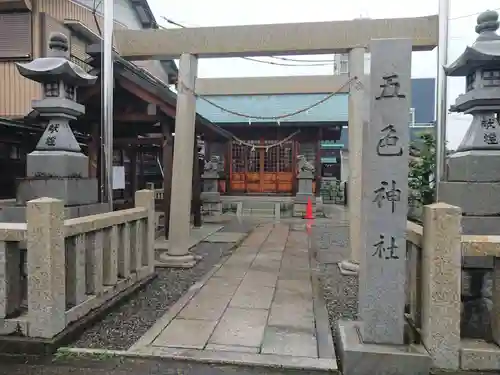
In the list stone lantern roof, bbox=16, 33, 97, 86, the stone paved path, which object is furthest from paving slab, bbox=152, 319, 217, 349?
stone lantern roof, bbox=16, 33, 97, 86

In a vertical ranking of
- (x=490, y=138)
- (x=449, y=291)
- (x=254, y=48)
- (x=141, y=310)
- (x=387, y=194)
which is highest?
(x=254, y=48)

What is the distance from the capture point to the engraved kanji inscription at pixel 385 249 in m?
3.22

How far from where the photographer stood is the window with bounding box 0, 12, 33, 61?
10.3 meters

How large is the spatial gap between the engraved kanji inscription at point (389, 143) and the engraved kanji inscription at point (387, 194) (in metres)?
0.25

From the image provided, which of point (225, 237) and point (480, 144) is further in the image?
point (225, 237)

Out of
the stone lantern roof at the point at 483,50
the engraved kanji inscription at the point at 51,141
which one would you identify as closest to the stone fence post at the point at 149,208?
the engraved kanji inscription at the point at 51,141

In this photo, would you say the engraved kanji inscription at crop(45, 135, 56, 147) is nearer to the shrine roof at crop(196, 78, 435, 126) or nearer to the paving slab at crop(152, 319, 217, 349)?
the paving slab at crop(152, 319, 217, 349)

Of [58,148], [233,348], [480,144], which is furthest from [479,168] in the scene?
[58,148]

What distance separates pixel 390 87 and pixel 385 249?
54.0 inches

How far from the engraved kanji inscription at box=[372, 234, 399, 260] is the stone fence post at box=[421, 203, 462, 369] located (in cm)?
27

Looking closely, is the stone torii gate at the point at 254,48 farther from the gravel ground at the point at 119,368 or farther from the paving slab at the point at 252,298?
the gravel ground at the point at 119,368

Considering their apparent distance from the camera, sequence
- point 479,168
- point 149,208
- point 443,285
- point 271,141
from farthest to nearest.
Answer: point 271,141
point 149,208
point 479,168
point 443,285

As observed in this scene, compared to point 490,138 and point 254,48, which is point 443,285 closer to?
point 490,138

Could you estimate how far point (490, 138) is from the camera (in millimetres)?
4066
